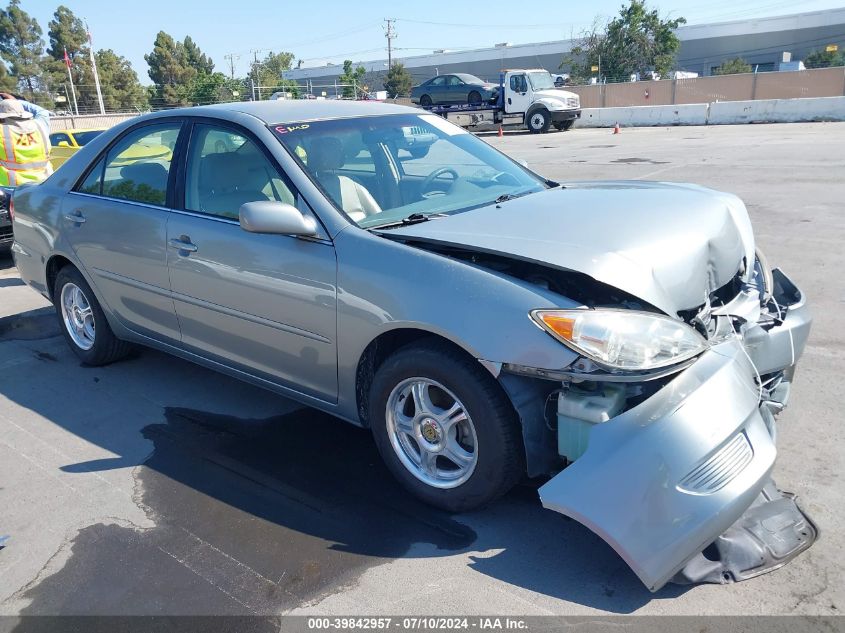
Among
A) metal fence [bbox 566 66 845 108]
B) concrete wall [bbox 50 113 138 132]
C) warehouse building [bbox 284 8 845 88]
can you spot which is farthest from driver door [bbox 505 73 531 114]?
warehouse building [bbox 284 8 845 88]

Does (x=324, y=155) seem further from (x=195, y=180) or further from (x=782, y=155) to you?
(x=782, y=155)

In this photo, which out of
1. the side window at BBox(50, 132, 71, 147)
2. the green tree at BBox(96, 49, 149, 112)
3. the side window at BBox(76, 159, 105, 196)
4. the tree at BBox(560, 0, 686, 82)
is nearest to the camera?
the side window at BBox(76, 159, 105, 196)

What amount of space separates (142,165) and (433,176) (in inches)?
75.7

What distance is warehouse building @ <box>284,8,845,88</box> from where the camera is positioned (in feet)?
221

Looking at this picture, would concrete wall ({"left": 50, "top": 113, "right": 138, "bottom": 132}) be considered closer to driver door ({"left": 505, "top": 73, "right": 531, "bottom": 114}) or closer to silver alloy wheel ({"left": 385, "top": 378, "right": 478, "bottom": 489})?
driver door ({"left": 505, "top": 73, "right": 531, "bottom": 114})

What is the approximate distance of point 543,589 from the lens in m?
2.65

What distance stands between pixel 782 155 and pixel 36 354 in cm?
1461

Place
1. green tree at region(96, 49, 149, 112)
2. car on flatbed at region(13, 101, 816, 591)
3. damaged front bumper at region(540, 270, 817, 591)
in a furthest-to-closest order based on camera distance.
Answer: green tree at region(96, 49, 149, 112) → car on flatbed at region(13, 101, 816, 591) → damaged front bumper at region(540, 270, 817, 591)

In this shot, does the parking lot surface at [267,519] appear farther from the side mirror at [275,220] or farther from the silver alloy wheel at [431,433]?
the side mirror at [275,220]

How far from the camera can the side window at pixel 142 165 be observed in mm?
4293

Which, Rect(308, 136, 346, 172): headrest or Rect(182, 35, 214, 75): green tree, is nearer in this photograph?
Rect(308, 136, 346, 172): headrest

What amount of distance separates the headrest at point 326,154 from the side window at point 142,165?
40.8 inches

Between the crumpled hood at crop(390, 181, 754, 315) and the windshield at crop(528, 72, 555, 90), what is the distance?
25.4 m

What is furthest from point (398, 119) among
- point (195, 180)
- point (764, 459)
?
point (764, 459)
